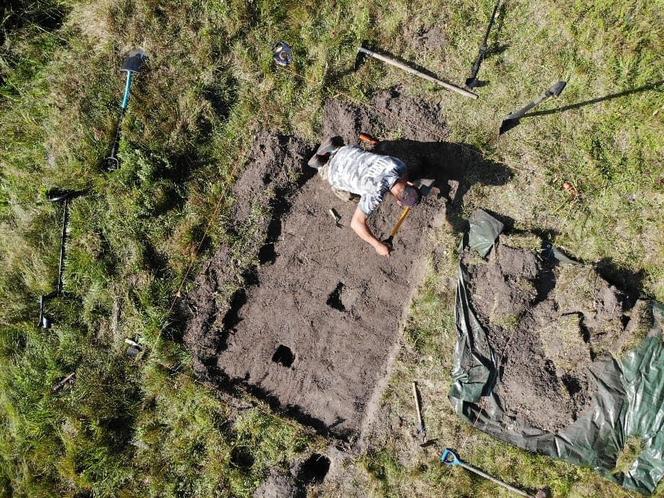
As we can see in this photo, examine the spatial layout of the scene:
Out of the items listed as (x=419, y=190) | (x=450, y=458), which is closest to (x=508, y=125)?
(x=419, y=190)

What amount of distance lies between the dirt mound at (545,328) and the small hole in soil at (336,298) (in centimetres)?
175

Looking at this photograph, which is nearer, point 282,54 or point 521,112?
point 521,112

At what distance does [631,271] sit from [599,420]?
1.91 m

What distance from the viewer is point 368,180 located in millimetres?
5520

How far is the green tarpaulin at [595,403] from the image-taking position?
6020mm

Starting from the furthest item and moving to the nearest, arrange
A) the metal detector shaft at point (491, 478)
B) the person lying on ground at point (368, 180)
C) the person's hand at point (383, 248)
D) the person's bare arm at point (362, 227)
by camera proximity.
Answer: the metal detector shaft at point (491, 478), the person's hand at point (383, 248), the person's bare arm at point (362, 227), the person lying on ground at point (368, 180)

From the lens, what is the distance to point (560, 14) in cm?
654

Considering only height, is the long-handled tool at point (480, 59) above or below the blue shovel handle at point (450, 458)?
above

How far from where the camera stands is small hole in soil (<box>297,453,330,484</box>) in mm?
6504

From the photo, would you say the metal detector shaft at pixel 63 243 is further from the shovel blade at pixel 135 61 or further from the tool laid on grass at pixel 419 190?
the tool laid on grass at pixel 419 190

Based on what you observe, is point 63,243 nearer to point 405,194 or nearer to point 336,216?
point 336,216

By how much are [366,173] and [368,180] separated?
3.5 inches

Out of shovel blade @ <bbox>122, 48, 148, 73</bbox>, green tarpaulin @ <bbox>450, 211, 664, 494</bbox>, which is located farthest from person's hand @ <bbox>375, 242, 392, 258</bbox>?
shovel blade @ <bbox>122, 48, 148, 73</bbox>

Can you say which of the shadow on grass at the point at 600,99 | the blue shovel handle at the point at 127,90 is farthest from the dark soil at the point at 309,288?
the blue shovel handle at the point at 127,90
